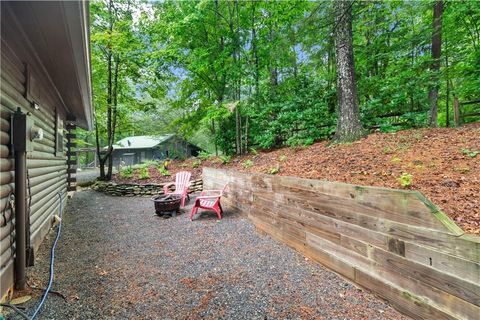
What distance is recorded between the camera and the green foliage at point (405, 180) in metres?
2.24

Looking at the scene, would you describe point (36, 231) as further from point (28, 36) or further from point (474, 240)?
point (474, 240)

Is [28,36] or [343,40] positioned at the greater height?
[343,40]

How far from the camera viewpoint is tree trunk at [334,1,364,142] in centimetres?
418

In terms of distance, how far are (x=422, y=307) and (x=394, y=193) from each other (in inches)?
31.4

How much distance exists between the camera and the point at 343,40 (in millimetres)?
4266

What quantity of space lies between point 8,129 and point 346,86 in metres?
4.62

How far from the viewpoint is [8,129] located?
211cm

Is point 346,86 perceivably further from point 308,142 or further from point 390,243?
point 390,243

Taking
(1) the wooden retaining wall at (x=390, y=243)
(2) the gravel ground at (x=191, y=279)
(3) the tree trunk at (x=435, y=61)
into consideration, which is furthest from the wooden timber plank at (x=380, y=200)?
(3) the tree trunk at (x=435, y=61)

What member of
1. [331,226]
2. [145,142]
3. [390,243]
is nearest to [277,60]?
[331,226]

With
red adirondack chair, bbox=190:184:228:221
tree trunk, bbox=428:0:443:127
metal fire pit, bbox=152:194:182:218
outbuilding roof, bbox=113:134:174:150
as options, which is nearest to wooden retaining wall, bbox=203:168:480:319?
red adirondack chair, bbox=190:184:228:221

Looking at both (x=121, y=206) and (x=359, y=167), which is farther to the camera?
(x=121, y=206)

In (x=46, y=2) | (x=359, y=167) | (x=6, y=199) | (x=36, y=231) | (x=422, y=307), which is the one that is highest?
(x=46, y=2)

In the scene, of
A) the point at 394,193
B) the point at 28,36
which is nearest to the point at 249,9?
the point at 28,36
